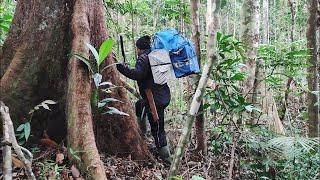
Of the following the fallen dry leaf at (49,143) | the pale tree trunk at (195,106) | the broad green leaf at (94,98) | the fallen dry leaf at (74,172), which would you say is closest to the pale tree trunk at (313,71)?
the pale tree trunk at (195,106)

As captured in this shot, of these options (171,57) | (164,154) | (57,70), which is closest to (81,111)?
(57,70)

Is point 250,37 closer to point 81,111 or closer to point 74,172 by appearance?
point 81,111

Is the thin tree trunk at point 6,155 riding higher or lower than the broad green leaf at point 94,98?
lower

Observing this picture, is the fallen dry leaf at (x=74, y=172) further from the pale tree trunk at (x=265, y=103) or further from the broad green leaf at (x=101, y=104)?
the pale tree trunk at (x=265, y=103)

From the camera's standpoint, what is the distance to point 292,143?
4.33 m

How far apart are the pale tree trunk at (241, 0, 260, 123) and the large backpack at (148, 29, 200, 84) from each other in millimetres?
1935

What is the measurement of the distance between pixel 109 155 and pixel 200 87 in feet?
5.61

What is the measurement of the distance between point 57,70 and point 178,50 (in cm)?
150

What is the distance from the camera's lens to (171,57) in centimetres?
516

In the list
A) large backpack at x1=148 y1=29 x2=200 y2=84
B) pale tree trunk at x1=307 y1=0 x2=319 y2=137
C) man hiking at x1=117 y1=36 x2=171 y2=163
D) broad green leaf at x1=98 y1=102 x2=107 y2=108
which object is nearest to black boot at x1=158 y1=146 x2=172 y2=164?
man hiking at x1=117 y1=36 x2=171 y2=163

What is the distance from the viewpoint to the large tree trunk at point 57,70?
4.32 m

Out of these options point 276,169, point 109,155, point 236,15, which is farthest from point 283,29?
point 109,155

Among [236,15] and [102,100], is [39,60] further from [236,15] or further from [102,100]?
[236,15]

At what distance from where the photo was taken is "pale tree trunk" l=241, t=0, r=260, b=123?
6.75 meters
